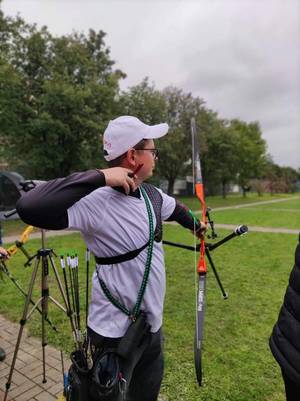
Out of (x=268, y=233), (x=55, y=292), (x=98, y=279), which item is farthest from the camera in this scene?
(x=268, y=233)

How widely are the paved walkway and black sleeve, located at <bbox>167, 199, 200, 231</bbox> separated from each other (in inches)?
72.5

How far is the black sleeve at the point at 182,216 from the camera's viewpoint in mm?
2203

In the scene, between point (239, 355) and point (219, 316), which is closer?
point (239, 355)

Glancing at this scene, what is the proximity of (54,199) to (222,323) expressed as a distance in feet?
11.5

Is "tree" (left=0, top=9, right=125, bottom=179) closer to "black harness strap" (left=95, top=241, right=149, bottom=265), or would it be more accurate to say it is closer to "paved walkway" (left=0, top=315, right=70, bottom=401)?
"paved walkway" (left=0, top=315, right=70, bottom=401)

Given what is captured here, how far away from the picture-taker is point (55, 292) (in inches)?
207

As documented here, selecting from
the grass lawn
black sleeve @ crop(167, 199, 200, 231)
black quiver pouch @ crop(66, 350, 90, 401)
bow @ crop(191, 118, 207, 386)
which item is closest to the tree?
the grass lawn

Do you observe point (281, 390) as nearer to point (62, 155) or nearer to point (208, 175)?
point (62, 155)

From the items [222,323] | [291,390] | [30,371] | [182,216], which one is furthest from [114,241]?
[222,323]

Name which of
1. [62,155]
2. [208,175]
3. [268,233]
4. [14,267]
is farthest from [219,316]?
[208,175]

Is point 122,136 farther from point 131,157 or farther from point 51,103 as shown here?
point 51,103

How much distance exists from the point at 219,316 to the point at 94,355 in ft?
10.2

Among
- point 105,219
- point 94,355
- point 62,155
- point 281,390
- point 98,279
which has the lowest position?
point 281,390

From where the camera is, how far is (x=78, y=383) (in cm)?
159
